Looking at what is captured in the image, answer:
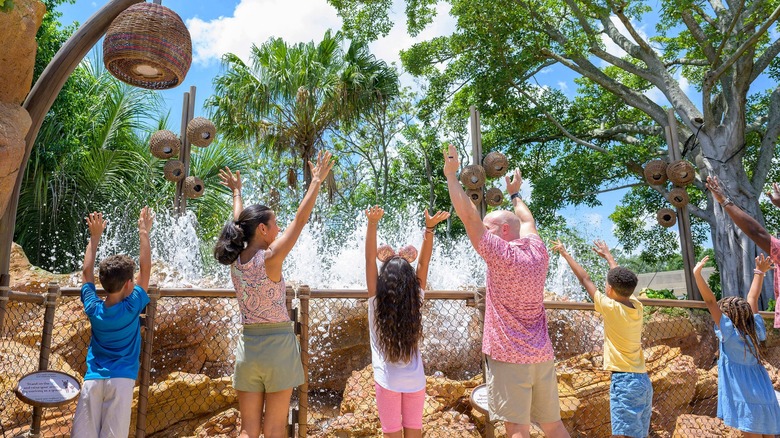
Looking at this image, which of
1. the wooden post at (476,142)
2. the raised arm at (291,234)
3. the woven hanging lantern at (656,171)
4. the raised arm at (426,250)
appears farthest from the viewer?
the woven hanging lantern at (656,171)

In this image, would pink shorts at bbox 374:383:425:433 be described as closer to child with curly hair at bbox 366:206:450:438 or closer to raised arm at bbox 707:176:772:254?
child with curly hair at bbox 366:206:450:438

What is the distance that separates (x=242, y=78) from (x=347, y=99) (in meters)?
2.77

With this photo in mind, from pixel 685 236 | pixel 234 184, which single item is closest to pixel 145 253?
pixel 234 184

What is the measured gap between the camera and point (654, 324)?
25.1 ft

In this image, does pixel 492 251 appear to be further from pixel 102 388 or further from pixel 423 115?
pixel 423 115

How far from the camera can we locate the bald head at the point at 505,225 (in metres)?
3.15

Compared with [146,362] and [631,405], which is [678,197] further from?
[146,362]

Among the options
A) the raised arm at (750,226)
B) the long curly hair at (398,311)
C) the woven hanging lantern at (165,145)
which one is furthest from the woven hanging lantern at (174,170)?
the raised arm at (750,226)

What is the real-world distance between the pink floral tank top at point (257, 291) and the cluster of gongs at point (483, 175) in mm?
5611

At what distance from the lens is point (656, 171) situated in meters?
9.67

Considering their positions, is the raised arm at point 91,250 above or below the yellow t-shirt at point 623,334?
above

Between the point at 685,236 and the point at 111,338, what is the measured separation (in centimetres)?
863

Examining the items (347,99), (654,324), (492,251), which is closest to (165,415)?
(492,251)

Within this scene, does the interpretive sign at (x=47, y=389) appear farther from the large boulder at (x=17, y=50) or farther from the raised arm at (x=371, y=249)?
the large boulder at (x=17, y=50)
